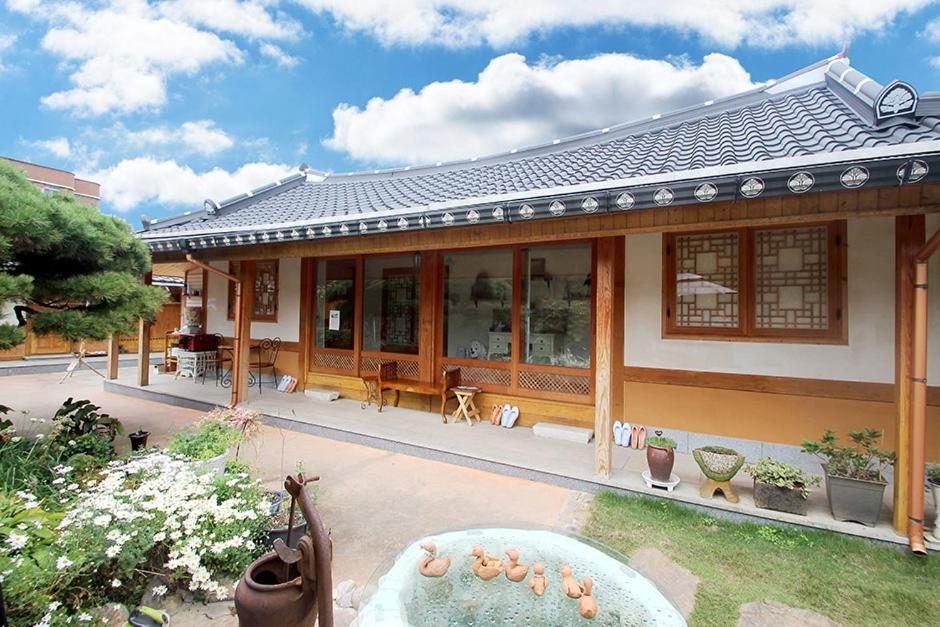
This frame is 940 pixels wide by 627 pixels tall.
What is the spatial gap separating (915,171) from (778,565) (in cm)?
239

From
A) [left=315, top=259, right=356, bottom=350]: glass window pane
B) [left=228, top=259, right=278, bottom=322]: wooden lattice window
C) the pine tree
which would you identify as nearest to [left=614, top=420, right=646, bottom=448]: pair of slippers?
[left=315, top=259, right=356, bottom=350]: glass window pane

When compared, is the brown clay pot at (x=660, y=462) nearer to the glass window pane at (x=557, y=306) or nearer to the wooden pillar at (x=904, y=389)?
the wooden pillar at (x=904, y=389)

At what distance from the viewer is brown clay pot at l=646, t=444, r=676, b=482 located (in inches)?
137

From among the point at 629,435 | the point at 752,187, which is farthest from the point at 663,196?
the point at 629,435

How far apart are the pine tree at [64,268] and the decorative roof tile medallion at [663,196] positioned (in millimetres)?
4117

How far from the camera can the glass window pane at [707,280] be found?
4.32 m

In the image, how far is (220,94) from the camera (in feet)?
30.2

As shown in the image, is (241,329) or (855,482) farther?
(241,329)

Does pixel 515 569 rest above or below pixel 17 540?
below

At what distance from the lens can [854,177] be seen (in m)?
2.34

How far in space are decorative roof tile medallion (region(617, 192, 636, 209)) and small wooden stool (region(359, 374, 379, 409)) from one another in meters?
4.21

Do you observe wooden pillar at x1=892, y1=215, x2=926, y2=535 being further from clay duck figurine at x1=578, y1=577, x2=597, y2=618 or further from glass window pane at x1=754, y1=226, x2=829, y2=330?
clay duck figurine at x1=578, y1=577, x2=597, y2=618

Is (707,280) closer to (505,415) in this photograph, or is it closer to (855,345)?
(855,345)

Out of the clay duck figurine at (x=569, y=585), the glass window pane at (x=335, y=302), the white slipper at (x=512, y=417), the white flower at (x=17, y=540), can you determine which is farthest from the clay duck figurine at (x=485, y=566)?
the glass window pane at (x=335, y=302)
